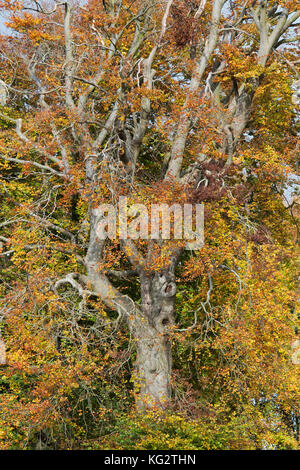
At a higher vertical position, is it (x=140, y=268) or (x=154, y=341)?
(x=140, y=268)

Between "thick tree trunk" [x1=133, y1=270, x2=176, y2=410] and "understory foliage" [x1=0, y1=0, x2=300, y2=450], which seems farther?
"thick tree trunk" [x1=133, y1=270, x2=176, y2=410]

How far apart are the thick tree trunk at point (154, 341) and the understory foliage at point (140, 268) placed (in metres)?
0.16

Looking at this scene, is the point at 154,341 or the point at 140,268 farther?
the point at 140,268

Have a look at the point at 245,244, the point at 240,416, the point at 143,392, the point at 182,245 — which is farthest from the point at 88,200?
the point at 240,416

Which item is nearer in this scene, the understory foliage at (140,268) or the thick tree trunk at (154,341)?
the understory foliage at (140,268)

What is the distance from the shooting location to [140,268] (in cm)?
1056

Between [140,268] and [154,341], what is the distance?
1.87 metres

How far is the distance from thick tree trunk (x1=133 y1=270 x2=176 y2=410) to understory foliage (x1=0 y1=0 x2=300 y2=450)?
16cm

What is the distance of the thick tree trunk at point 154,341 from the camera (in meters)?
9.55

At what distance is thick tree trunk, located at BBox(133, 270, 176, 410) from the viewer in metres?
9.55

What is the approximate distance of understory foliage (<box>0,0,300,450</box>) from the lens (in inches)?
361

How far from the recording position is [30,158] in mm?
14281
